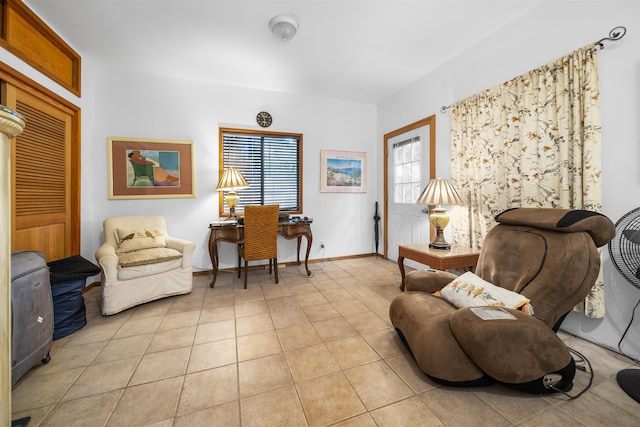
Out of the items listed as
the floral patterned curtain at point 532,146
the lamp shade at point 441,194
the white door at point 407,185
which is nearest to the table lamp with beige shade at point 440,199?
the lamp shade at point 441,194

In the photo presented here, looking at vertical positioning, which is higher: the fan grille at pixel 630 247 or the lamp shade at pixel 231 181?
the lamp shade at pixel 231 181

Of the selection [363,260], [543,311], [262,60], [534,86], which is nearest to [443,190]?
[534,86]

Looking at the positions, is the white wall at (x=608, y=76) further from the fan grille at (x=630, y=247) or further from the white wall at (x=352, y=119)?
the fan grille at (x=630, y=247)

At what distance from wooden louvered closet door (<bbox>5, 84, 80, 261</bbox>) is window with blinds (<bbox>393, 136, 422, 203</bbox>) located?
404 centimetres

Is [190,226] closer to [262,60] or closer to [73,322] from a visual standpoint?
[73,322]

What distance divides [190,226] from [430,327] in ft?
10.4

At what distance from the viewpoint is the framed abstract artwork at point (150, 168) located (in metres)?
3.22

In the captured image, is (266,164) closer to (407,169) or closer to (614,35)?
(407,169)

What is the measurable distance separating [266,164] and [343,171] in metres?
1.26

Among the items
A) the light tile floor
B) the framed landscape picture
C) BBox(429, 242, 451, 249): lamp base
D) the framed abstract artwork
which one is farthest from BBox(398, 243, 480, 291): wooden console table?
the framed abstract artwork

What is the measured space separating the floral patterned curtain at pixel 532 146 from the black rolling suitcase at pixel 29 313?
136 inches

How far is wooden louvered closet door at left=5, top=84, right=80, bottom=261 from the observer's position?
216 centimetres

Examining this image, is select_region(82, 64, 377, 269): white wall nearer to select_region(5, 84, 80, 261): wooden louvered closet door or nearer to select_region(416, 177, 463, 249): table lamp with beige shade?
select_region(5, 84, 80, 261): wooden louvered closet door

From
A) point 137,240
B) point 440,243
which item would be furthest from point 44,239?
point 440,243
